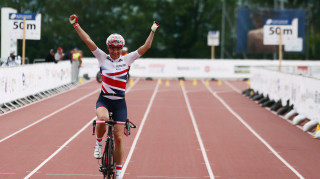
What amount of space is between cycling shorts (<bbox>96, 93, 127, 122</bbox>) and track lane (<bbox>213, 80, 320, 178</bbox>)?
379 centimetres

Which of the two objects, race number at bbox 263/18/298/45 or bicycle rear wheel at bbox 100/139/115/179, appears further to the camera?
race number at bbox 263/18/298/45

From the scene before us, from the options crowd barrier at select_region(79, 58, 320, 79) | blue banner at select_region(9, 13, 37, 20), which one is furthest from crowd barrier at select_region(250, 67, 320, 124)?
crowd barrier at select_region(79, 58, 320, 79)

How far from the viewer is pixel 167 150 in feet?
43.3

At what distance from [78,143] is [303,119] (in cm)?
707

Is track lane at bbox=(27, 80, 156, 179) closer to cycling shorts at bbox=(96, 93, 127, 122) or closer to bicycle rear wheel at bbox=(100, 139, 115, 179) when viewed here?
bicycle rear wheel at bbox=(100, 139, 115, 179)

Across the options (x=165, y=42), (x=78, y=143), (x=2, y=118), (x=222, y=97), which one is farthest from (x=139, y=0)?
(x=78, y=143)

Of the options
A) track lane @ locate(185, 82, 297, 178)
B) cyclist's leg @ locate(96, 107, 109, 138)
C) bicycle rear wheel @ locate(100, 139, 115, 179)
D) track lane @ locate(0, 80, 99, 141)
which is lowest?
track lane @ locate(185, 82, 297, 178)

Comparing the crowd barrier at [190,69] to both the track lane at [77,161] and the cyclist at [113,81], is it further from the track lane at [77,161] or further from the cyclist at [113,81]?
the cyclist at [113,81]

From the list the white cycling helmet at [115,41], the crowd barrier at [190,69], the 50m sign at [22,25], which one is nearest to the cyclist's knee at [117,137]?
the white cycling helmet at [115,41]

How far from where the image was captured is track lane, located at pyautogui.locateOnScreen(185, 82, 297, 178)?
11000 millimetres

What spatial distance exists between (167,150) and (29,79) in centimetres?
1092

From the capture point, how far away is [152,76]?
1706 inches

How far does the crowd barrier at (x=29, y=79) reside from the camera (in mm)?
19656

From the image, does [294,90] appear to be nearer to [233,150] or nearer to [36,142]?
[233,150]
